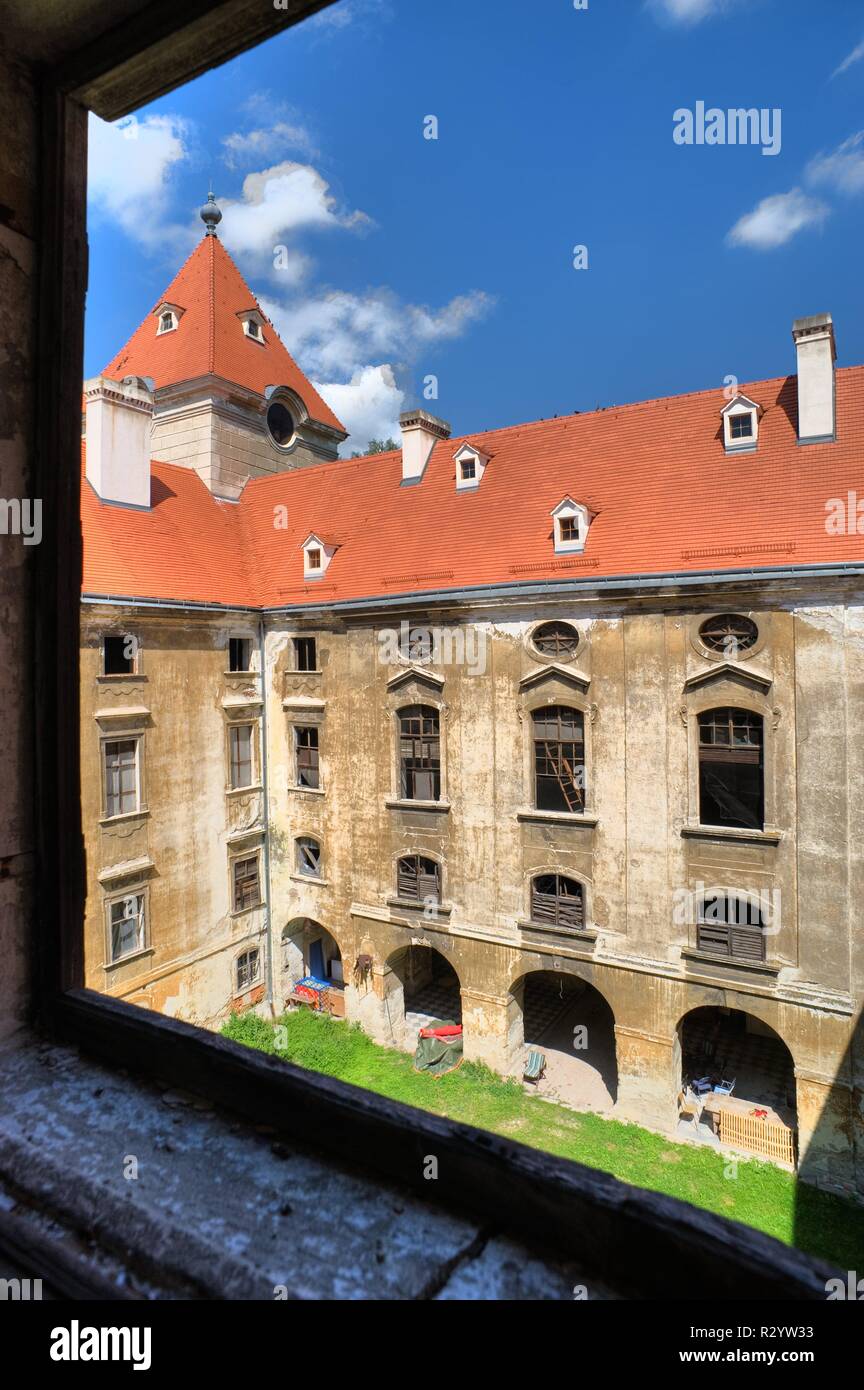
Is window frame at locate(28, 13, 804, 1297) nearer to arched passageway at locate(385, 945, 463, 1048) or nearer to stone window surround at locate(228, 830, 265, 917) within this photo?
arched passageway at locate(385, 945, 463, 1048)

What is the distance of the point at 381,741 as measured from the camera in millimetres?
17719

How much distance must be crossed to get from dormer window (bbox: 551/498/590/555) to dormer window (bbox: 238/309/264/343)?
15.1 m

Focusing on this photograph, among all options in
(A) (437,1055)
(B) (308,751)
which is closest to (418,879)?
(A) (437,1055)

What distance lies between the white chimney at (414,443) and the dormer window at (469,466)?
1.41 m

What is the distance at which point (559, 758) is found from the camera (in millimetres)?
15594

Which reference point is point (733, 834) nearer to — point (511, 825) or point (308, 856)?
point (511, 825)

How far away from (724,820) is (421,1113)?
1365cm

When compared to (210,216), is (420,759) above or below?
below

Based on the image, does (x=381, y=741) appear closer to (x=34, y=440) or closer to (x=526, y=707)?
(x=526, y=707)

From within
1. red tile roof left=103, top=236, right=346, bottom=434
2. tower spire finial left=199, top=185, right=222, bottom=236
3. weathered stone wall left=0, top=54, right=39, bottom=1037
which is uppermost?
tower spire finial left=199, top=185, right=222, bottom=236

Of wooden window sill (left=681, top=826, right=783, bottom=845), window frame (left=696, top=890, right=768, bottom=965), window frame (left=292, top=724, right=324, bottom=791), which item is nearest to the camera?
wooden window sill (left=681, top=826, right=783, bottom=845)

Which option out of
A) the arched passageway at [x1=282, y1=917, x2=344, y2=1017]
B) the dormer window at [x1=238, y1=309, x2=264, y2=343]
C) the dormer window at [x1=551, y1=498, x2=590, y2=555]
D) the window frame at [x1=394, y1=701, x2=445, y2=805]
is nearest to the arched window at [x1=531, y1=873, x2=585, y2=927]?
the window frame at [x1=394, y1=701, x2=445, y2=805]

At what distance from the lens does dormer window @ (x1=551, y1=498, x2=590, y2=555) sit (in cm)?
1606

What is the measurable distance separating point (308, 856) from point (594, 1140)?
30.5 feet
